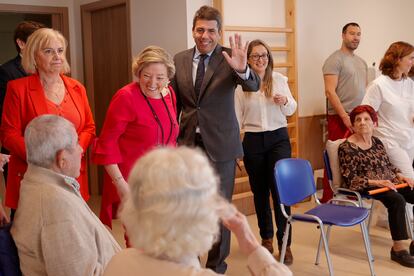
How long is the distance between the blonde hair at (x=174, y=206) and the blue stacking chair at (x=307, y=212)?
1.89 meters

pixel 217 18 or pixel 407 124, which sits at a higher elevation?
pixel 217 18

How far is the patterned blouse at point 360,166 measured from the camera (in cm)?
348

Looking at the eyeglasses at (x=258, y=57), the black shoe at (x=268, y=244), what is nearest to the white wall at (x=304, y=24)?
the eyeglasses at (x=258, y=57)

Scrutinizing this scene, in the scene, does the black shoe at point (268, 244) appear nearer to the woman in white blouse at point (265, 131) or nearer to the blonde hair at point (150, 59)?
the woman in white blouse at point (265, 131)

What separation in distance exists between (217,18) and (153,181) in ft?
5.84

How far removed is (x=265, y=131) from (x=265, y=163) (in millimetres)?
217

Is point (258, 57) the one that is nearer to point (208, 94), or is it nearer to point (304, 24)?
point (208, 94)

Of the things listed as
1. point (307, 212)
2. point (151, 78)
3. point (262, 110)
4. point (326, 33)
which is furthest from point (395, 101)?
point (151, 78)

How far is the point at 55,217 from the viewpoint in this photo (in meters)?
1.59

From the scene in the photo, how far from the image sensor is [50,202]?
1.60 metres

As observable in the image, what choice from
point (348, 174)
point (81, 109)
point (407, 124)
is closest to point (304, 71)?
point (407, 124)

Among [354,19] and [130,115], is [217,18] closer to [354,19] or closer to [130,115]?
[130,115]

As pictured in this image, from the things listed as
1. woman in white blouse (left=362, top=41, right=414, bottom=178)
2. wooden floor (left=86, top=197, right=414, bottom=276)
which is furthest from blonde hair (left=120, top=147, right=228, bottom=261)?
woman in white blouse (left=362, top=41, right=414, bottom=178)

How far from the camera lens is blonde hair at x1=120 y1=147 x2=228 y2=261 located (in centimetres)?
112
